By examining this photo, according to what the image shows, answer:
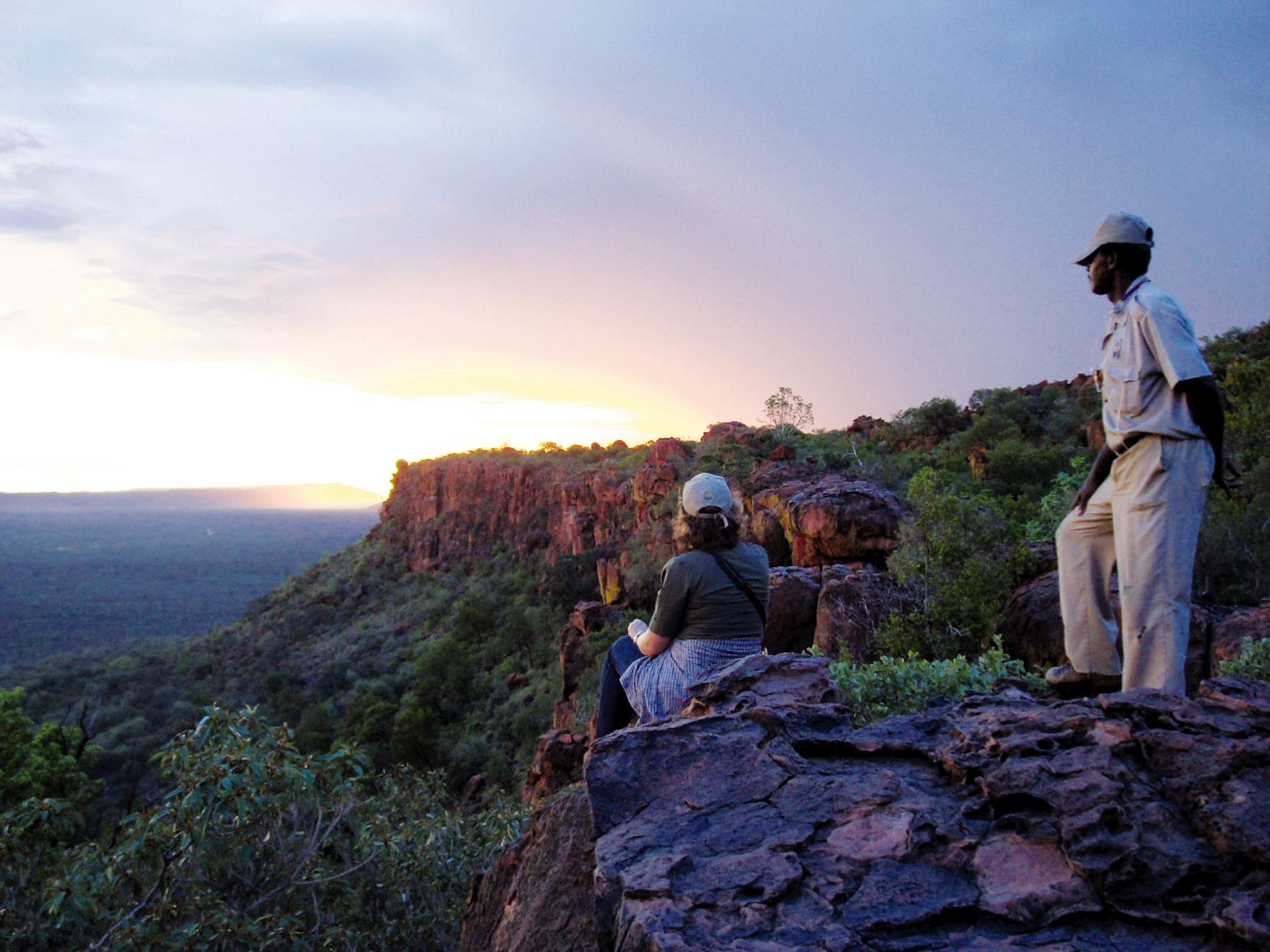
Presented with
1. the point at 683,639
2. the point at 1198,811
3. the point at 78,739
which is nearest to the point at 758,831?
the point at 1198,811

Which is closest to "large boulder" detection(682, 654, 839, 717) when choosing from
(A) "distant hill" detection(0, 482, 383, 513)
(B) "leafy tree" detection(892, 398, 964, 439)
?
(B) "leafy tree" detection(892, 398, 964, 439)

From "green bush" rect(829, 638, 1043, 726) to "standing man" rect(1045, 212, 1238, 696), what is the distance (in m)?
0.69

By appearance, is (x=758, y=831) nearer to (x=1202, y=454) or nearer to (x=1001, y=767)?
(x=1001, y=767)

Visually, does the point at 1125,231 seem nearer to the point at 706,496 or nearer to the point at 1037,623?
the point at 706,496

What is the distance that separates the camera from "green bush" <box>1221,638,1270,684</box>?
12.9ft

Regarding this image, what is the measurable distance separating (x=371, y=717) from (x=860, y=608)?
68.4 feet

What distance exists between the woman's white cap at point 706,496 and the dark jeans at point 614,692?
0.65 metres

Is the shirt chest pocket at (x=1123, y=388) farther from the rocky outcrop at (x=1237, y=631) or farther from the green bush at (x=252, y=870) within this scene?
the green bush at (x=252, y=870)

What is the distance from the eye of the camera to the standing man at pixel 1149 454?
309 cm

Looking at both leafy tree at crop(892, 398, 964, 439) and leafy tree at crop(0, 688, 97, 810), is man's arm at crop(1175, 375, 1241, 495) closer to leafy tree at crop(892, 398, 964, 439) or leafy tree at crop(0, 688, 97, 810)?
leafy tree at crop(0, 688, 97, 810)

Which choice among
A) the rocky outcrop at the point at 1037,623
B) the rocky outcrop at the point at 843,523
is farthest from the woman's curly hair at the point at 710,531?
the rocky outcrop at the point at 843,523

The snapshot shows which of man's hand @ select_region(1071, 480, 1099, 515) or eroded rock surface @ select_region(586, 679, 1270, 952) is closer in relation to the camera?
eroded rock surface @ select_region(586, 679, 1270, 952)

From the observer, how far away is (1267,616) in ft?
15.8

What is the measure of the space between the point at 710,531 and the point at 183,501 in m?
192
